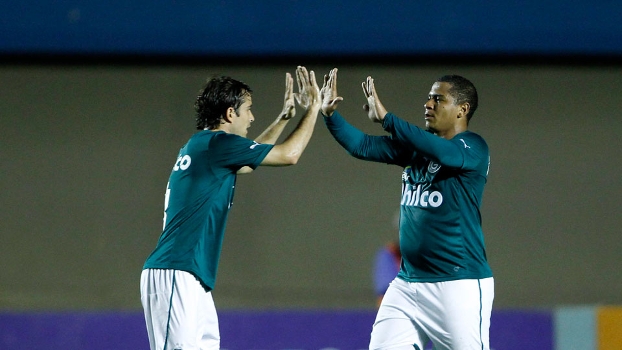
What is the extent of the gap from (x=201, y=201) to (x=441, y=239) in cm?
122

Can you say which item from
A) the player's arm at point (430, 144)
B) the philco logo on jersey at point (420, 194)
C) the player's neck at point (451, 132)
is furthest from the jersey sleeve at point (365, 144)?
the player's arm at point (430, 144)

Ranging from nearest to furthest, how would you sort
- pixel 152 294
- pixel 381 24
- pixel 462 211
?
1. pixel 152 294
2. pixel 462 211
3. pixel 381 24

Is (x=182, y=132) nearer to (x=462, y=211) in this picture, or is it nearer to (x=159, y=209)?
(x=159, y=209)

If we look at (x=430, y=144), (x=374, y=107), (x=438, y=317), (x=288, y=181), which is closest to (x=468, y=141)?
(x=430, y=144)

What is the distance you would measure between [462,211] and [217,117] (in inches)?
52.9

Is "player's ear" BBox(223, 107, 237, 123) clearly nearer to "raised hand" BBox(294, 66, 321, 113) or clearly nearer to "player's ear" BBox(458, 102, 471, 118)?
"raised hand" BBox(294, 66, 321, 113)

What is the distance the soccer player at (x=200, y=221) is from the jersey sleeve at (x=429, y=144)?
482mm

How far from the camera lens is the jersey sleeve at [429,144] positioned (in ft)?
13.4

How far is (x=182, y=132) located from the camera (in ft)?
26.8

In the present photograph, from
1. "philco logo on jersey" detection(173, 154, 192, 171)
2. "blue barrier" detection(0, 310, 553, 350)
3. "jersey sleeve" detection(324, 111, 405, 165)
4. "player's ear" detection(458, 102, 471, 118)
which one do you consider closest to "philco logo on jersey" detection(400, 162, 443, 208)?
"jersey sleeve" detection(324, 111, 405, 165)

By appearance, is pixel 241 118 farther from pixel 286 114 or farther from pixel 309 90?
pixel 309 90

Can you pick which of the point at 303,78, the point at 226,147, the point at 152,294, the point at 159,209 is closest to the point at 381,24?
the point at 159,209

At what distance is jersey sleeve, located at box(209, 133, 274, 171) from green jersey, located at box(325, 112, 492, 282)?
67cm

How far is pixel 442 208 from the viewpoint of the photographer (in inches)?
167
